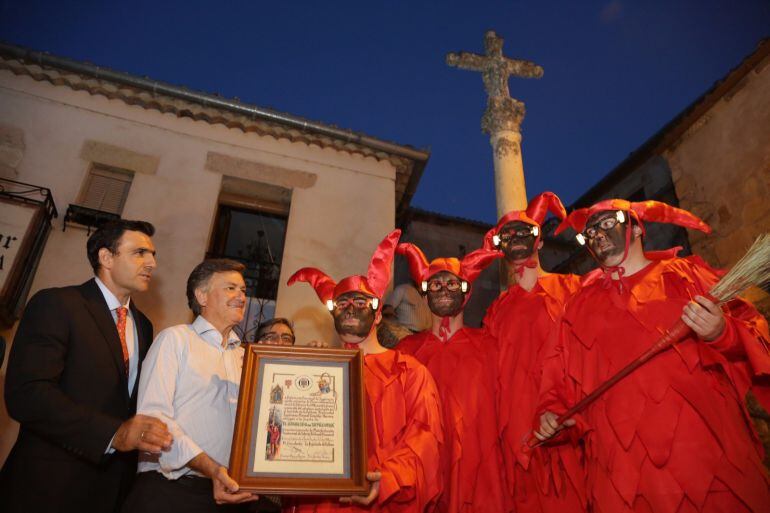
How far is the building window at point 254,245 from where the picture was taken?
895cm

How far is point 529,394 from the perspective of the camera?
3705 millimetres

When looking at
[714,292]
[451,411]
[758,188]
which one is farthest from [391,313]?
[758,188]

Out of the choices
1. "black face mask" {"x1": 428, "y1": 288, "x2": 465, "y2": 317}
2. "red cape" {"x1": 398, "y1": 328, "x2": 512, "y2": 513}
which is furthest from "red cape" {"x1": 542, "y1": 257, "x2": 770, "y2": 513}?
"black face mask" {"x1": 428, "y1": 288, "x2": 465, "y2": 317}

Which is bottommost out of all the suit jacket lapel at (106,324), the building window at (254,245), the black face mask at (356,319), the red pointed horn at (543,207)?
the suit jacket lapel at (106,324)

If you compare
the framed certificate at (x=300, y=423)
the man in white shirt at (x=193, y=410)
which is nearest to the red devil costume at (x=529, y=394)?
the framed certificate at (x=300, y=423)

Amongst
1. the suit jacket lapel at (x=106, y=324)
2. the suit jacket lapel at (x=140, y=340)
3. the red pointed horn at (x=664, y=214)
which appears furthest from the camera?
the red pointed horn at (x=664, y=214)

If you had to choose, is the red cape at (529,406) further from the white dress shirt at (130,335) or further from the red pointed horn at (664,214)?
the white dress shirt at (130,335)

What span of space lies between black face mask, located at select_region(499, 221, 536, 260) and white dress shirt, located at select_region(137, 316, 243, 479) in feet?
9.35

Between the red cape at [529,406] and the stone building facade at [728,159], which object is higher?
A: the stone building facade at [728,159]

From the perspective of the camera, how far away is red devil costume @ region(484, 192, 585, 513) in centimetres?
344

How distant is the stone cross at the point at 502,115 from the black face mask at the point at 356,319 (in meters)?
4.43

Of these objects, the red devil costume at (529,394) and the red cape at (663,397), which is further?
the red devil costume at (529,394)

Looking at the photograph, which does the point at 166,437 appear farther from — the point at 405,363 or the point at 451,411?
the point at 451,411

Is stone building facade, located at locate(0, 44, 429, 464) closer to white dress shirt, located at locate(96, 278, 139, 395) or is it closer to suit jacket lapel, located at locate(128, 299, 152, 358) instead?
suit jacket lapel, located at locate(128, 299, 152, 358)
